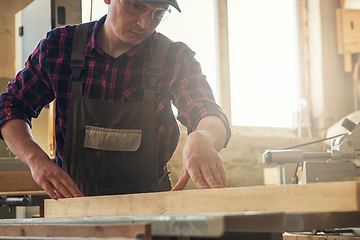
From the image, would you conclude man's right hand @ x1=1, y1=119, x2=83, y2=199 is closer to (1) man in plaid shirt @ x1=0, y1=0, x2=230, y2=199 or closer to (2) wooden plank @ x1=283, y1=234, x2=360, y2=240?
(1) man in plaid shirt @ x1=0, y1=0, x2=230, y2=199

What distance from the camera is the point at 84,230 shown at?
24.2 inches

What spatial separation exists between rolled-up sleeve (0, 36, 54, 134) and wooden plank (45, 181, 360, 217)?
0.67m

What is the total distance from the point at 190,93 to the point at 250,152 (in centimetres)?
266

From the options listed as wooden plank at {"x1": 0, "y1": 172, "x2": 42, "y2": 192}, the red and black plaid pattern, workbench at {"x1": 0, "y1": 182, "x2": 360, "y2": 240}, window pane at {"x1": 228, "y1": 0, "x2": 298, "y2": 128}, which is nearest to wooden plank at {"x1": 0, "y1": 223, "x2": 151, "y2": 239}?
workbench at {"x1": 0, "y1": 182, "x2": 360, "y2": 240}

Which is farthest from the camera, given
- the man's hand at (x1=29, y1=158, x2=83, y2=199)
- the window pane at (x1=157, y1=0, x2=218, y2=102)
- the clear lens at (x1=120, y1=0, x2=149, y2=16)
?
the window pane at (x1=157, y1=0, x2=218, y2=102)

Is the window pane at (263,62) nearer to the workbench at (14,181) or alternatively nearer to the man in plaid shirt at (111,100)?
the workbench at (14,181)

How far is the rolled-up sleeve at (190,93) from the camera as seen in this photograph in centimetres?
144

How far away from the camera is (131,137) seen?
1613mm

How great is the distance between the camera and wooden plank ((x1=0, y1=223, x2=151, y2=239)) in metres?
0.56

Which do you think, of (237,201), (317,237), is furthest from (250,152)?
(237,201)

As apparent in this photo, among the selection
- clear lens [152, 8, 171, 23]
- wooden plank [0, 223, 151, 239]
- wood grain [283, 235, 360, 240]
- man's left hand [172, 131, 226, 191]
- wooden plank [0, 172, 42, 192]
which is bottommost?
wood grain [283, 235, 360, 240]

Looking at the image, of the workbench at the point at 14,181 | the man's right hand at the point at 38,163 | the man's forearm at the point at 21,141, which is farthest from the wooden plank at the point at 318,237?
the workbench at the point at 14,181

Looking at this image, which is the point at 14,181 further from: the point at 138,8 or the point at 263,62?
the point at 263,62

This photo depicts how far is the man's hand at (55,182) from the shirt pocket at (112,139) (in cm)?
32
